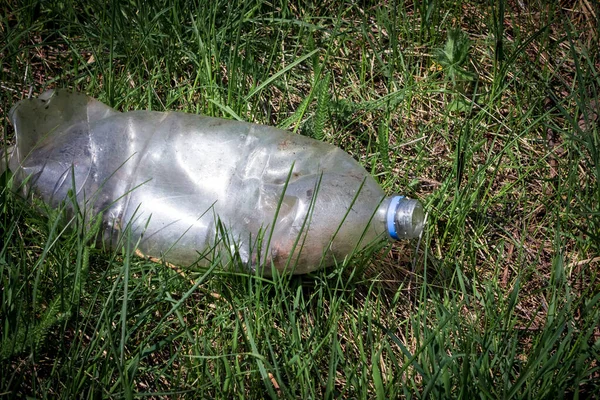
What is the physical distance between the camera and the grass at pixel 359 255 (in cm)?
195

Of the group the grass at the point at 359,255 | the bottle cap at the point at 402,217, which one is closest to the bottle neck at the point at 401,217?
the bottle cap at the point at 402,217

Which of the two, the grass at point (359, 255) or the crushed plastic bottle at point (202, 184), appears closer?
the grass at point (359, 255)

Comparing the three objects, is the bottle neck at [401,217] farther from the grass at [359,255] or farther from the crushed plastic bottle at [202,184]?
the grass at [359,255]

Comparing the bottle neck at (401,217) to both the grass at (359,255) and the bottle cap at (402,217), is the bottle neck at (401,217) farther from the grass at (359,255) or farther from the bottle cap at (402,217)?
the grass at (359,255)

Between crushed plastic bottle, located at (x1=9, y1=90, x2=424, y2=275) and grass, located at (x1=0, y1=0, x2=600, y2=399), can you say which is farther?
crushed plastic bottle, located at (x1=9, y1=90, x2=424, y2=275)

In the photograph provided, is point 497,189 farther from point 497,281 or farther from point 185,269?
point 185,269

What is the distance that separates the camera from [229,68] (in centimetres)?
270

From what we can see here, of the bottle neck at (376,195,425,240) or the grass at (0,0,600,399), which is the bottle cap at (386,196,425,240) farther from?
the grass at (0,0,600,399)

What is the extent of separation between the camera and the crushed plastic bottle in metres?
2.24

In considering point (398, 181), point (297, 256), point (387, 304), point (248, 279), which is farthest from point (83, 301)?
point (398, 181)

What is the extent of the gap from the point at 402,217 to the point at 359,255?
19cm

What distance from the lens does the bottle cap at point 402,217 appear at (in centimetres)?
221

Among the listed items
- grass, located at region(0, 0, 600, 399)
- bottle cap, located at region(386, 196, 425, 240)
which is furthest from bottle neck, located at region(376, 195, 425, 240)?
grass, located at region(0, 0, 600, 399)

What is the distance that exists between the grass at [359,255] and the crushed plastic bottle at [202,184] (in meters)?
0.09
